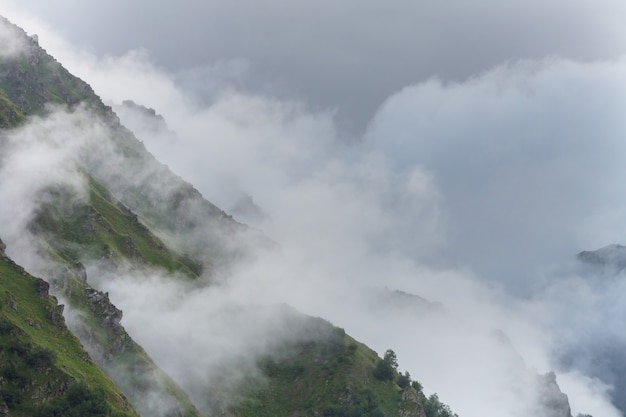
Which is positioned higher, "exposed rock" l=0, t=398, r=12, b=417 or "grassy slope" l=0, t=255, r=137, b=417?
"grassy slope" l=0, t=255, r=137, b=417

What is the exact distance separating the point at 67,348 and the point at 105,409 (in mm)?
35549

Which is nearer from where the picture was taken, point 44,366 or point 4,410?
point 4,410

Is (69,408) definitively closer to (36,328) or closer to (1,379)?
(1,379)

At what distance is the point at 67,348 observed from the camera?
655ft

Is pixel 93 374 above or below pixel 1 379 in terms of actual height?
above

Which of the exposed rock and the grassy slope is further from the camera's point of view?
the grassy slope

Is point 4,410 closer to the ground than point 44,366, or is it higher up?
closer to the ground

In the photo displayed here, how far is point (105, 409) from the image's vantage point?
174 meters

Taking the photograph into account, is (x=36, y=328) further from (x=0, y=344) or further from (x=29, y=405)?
(x=29, y=405)

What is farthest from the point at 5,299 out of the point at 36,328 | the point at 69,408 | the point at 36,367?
the point at 69,408

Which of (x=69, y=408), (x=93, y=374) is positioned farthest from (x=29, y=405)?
(x=93, y=374)

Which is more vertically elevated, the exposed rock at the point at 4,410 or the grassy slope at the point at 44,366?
the grassy slope at the point at 44,366

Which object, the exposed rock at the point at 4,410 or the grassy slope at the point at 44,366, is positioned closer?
the exposed rock at the point at 4,410

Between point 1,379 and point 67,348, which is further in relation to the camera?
point 67,348
